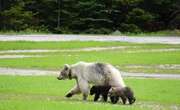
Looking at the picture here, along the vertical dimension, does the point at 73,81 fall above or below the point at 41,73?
above

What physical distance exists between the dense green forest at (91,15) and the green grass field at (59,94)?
4315 centimetres

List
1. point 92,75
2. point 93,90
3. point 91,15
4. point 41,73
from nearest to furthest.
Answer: point 93,90, point 92,75, point 41,73, point 91,15

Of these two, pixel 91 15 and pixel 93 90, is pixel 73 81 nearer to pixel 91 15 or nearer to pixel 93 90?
pixel 93 90

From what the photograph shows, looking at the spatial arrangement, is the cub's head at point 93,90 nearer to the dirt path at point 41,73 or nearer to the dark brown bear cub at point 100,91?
the dark brown bear cub at point 100,91

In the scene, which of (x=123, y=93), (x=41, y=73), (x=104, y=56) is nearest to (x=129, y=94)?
(x=123, y=93)

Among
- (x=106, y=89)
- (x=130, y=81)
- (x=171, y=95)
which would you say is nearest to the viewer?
(x=106, y=89)

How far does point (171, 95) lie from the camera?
24.4 metres

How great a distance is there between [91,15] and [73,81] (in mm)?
45977

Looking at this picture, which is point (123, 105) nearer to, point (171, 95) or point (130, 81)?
point (171, 95)

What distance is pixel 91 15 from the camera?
75812 mm

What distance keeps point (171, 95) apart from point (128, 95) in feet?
12.5

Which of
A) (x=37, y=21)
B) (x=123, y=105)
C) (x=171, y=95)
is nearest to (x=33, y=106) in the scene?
(x=123, y=105)

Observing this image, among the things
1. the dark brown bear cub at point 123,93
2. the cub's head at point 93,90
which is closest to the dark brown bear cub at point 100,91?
the cub's head at point 93,90

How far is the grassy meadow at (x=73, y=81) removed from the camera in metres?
20.5
